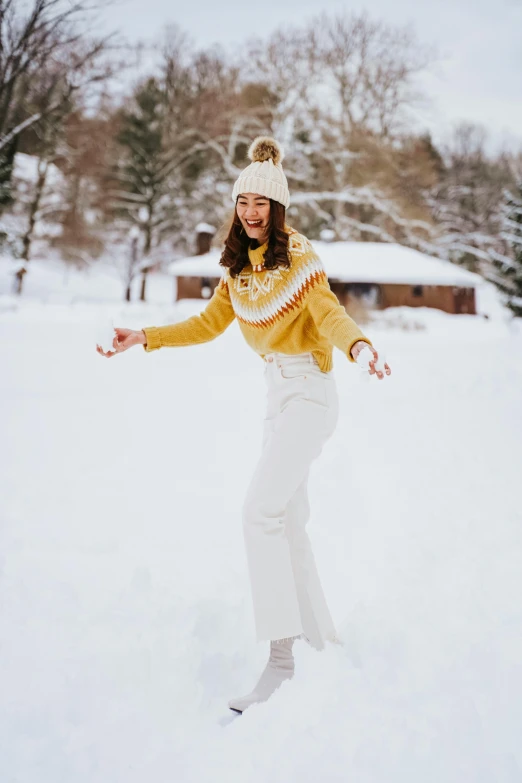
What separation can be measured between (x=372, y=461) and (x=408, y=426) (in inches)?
56.8

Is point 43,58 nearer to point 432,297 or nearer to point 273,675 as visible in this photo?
point 273,675

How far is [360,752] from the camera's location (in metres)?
2.01

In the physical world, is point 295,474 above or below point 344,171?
below

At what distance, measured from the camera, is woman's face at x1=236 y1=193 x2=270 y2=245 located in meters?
2.56

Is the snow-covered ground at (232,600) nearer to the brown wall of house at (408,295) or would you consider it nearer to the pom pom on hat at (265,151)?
the pom pom on hat at (265,151)

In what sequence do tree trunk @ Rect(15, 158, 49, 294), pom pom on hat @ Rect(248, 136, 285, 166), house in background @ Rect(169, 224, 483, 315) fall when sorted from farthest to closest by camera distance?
tree trunk @ Rect(15, 158, 49, 294)
house in background @ Rect(169, 224, 483, 315)
pom pom on hat @ Rect(248, 136, 285, 166)

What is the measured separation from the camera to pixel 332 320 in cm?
237

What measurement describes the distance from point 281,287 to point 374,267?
985 inches

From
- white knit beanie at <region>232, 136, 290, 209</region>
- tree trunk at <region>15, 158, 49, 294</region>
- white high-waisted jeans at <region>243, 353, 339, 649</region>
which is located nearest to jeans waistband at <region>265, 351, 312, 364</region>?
white high-waisted jeans at <region>243, 353, 339, 649</region>

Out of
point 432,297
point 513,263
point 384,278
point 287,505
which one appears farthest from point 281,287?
point 432,297

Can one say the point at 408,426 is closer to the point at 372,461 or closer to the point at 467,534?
the point at 372,461

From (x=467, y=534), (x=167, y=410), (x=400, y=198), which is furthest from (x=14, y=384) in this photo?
(x=400, y=198)

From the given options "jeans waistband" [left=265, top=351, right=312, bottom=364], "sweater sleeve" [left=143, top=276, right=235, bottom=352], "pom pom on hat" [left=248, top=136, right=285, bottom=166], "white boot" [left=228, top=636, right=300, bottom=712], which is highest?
"pom pom on hat" [left=248, top=136, right=285, bottom=166]

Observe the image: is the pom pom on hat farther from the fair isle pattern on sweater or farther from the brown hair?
the fair isle pattern on sweater
